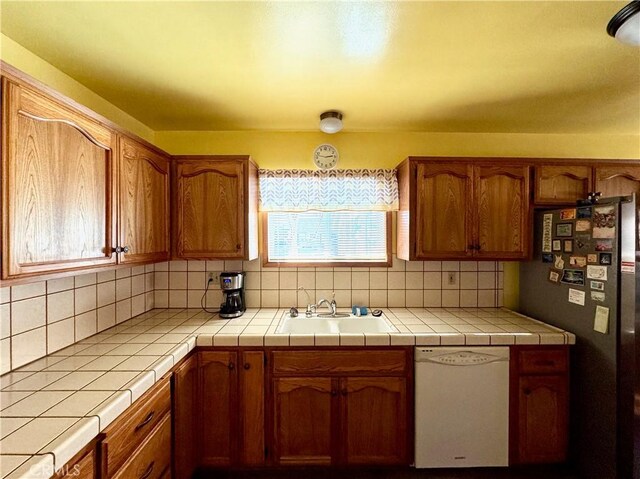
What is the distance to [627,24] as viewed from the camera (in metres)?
1.07

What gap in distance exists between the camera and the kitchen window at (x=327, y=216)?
2.24m

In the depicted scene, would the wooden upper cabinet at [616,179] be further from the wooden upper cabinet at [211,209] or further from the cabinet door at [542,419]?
the wooden upper cabinet at [211,209]

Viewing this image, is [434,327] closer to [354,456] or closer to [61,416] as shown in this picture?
[354,456]

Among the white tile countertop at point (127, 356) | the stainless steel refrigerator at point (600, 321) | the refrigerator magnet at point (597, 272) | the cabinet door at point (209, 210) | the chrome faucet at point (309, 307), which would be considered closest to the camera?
the white tile countertop at point (127, 356)

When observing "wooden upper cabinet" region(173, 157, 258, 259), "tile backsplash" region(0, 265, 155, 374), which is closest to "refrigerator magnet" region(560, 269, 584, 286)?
"wooden upper cabinet" region(173, 157, 258, 259)

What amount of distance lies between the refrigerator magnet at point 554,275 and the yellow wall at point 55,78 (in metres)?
2.94

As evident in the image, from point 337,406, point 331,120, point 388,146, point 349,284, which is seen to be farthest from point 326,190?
point 337,406

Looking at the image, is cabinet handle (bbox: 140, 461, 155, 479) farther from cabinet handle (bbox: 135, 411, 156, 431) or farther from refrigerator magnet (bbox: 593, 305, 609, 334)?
refrigerator magnet (bbox: 593, 305, 609, 334)

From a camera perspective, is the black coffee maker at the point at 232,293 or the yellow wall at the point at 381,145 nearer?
the black coffee maker at the point at 232,293

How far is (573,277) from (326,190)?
5.47ft

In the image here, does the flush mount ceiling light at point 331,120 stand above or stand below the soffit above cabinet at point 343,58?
below

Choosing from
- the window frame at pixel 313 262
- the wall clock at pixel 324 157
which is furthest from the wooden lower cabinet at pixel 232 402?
the wall clock at pixel 324 157

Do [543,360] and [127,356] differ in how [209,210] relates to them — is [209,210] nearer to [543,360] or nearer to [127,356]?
[127,356]

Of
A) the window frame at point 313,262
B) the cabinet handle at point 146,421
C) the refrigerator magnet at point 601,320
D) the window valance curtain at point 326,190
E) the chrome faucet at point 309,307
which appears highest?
the window valance curtain at point 326,190
